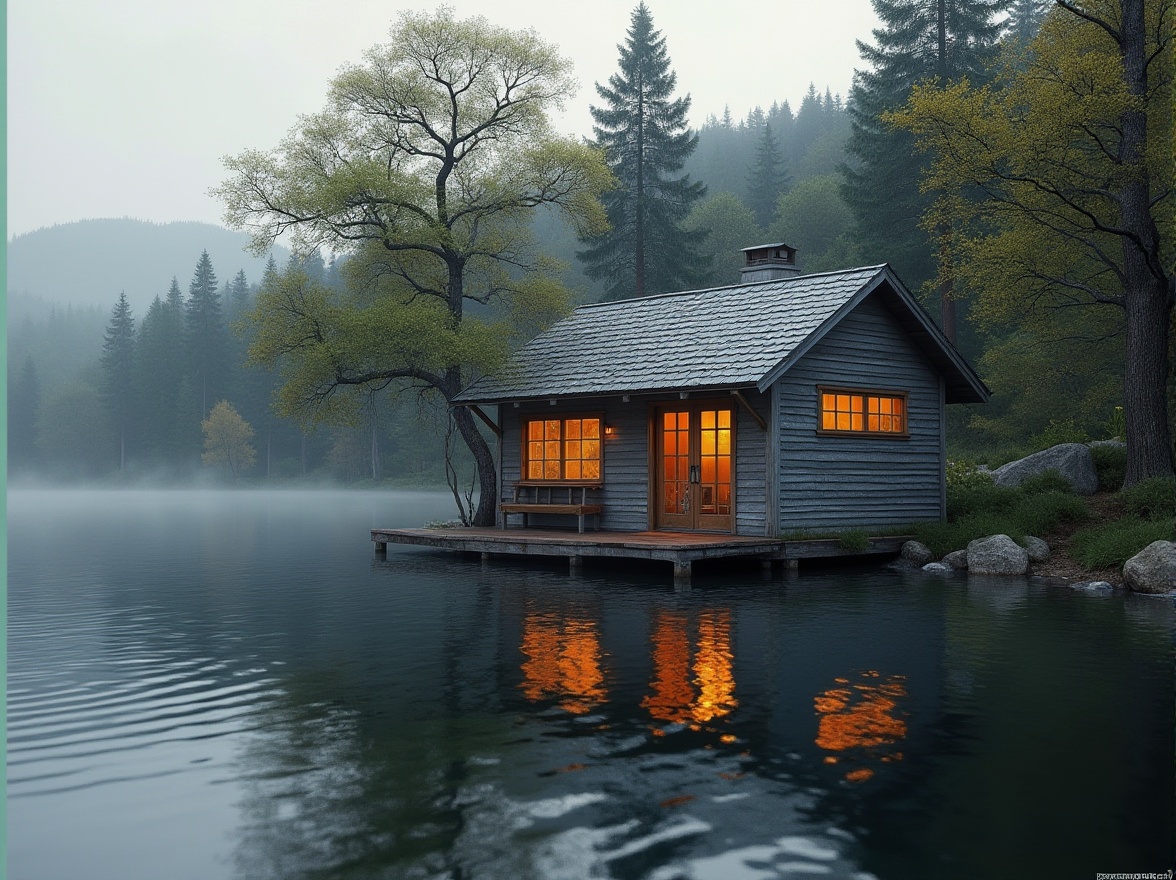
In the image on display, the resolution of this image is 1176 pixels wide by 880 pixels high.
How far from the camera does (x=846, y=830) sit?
17.7 feet

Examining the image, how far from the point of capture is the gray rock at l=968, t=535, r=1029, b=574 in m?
17.5

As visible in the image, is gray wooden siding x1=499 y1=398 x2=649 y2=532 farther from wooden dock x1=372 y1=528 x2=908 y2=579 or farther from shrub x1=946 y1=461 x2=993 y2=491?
shrub x1=946 y1=461 x2=993 y2=491

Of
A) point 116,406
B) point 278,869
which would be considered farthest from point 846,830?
point 116,406

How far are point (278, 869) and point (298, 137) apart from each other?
74.2 feet

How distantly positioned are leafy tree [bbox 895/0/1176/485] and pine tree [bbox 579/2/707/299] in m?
25.2

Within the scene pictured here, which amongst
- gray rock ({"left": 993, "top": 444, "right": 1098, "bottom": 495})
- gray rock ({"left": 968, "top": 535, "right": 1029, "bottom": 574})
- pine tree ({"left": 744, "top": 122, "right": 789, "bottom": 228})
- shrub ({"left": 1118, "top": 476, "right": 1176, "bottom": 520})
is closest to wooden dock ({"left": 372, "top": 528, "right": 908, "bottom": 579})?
gray rock ({"left": 968, "top": 535, "right": 1029, "bottom": 574})

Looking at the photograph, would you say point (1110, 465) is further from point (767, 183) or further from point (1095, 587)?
point (767, 183)

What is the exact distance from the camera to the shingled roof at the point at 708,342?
1848 cm

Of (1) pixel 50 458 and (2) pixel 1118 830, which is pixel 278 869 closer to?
(2) pixel 1118 830

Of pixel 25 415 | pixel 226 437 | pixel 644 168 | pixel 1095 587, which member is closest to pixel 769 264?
pixel 1095 587

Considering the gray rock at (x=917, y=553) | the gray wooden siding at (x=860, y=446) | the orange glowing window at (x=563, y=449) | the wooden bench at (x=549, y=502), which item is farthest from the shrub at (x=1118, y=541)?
the orange glowing window at (x=563, y=449)

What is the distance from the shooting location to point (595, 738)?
717 cm

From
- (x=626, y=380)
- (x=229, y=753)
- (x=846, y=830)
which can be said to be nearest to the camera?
(x=846, y=830)

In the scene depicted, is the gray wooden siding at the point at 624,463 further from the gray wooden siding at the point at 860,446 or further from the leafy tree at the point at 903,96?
the leafy tree at the point at 903,96
